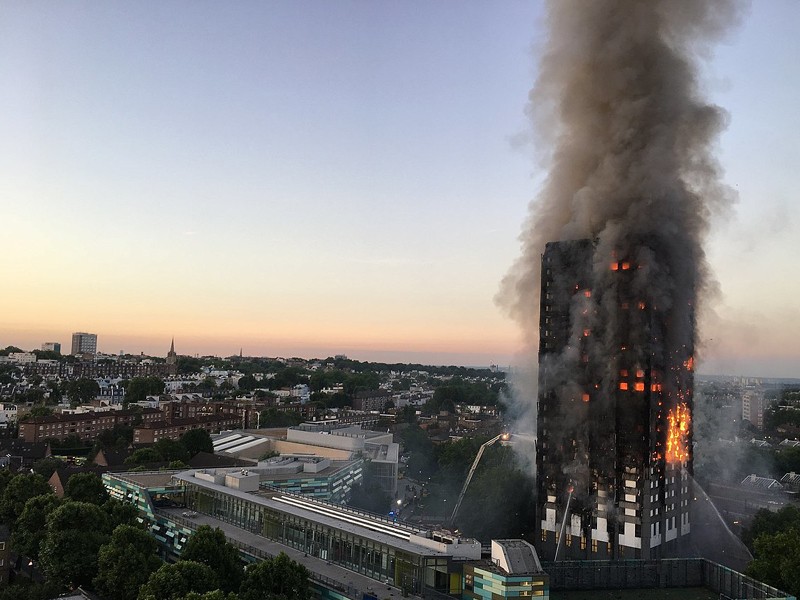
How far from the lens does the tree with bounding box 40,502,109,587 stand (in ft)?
130

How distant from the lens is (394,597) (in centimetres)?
3319

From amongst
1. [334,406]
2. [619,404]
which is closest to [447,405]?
[334,406]

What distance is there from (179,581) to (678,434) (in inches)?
1582

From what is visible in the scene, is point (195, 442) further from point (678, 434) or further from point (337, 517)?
point (678, 434)

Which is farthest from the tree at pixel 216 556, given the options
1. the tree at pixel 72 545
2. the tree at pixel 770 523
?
the tree at pixel 770 523

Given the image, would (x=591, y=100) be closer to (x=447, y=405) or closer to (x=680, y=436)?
(x=680, y=436)

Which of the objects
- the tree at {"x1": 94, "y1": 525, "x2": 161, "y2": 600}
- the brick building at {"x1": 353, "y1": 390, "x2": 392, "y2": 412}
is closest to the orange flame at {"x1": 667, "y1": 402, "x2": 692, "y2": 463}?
the tree at {"x1": 94, "y1": 525, "x2": 161, "y2": 600}

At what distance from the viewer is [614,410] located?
53.7 meters

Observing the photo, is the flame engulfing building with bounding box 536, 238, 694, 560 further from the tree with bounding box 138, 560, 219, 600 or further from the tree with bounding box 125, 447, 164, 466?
the tree with bounding box 125, 447, 164, 466

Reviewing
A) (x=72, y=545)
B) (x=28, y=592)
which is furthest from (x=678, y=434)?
(x=28, y=592)

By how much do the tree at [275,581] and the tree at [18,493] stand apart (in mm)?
27586

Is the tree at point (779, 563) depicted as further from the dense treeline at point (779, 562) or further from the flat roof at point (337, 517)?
the flat roof at point (337, 517)

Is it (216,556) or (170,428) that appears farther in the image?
(170,428)

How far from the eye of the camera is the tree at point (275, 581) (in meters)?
32.3
